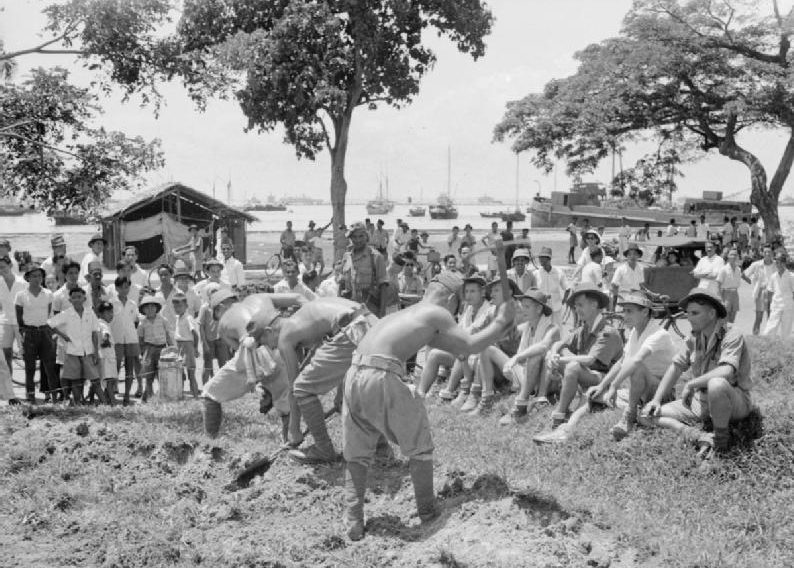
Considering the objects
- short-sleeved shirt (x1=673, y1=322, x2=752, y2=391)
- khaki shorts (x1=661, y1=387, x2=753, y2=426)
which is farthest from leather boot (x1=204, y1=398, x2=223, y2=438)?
short-sleeved shirt (x1=673, y1=322, x2=752, y2=391)

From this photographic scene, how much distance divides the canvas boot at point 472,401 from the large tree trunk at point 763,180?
22.8m

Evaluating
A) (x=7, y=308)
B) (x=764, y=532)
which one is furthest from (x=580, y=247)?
(x=764, y=532)

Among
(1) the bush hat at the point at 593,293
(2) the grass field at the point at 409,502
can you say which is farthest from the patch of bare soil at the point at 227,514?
(1) the bush hat at the point at 593,293

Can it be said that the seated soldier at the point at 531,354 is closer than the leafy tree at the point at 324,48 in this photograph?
Yes

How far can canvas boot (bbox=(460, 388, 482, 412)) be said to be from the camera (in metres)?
10.0

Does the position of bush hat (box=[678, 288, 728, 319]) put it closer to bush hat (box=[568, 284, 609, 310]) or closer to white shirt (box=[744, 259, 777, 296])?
bush hat (box=[568, 284, 609, 310])

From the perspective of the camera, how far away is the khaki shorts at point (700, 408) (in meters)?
7.13

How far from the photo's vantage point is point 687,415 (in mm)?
7539

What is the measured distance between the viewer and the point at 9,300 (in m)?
11.1

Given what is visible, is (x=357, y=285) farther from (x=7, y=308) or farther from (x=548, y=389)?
(x=7, y=308)

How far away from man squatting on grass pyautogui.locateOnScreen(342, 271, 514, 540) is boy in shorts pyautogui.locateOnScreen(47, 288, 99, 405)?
501 centimetres

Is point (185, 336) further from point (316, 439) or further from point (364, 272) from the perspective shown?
point (316, 439)

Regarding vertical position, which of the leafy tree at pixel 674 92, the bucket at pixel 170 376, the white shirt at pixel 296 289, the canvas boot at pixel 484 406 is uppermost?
the leafy tree at pixel 674 92

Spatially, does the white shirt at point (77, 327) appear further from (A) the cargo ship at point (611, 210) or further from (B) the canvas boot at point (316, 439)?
(A) the cargo ship at point (611, 210)
